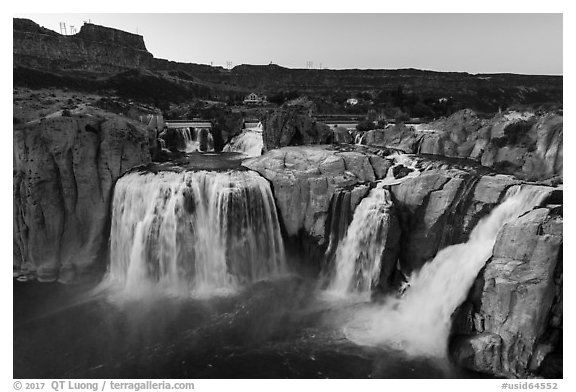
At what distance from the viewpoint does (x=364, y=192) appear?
2341 centimetres

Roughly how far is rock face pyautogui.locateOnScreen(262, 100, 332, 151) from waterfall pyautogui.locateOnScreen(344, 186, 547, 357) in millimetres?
17618

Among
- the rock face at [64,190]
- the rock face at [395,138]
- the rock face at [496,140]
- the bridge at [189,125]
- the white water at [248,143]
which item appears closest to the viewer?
the rock face at [64,190]

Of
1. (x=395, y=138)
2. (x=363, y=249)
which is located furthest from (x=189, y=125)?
(x=363, y=249)

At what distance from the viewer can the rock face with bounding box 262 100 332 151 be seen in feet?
114

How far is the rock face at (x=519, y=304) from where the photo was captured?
15156mm

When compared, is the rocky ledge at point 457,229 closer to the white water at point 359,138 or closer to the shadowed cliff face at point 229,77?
the white water at point 359,138

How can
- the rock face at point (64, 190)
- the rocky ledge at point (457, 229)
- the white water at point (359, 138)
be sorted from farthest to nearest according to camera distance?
1. the white water at point (359, 138)
2. the rock face at point (64, 190)
3. the rocky ledge at point (457, 229)

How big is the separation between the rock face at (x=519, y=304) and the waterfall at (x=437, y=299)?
35.6 inches

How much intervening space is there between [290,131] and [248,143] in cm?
659

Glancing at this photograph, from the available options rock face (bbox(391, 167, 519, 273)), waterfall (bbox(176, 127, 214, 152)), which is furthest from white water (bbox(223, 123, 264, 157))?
rock face (bbox(391, 167, 519, 273))

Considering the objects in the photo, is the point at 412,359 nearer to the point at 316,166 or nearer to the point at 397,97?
the point at 316,166

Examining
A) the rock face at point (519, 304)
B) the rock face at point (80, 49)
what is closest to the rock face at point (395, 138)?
the rock face at point (519, 304)

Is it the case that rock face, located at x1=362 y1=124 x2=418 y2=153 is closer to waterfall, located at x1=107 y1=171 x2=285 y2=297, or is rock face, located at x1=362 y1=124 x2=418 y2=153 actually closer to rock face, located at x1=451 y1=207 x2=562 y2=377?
waterfall, located at x1=107 y1=171 x2=285 y2=297

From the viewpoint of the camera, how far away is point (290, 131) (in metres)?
35.0
